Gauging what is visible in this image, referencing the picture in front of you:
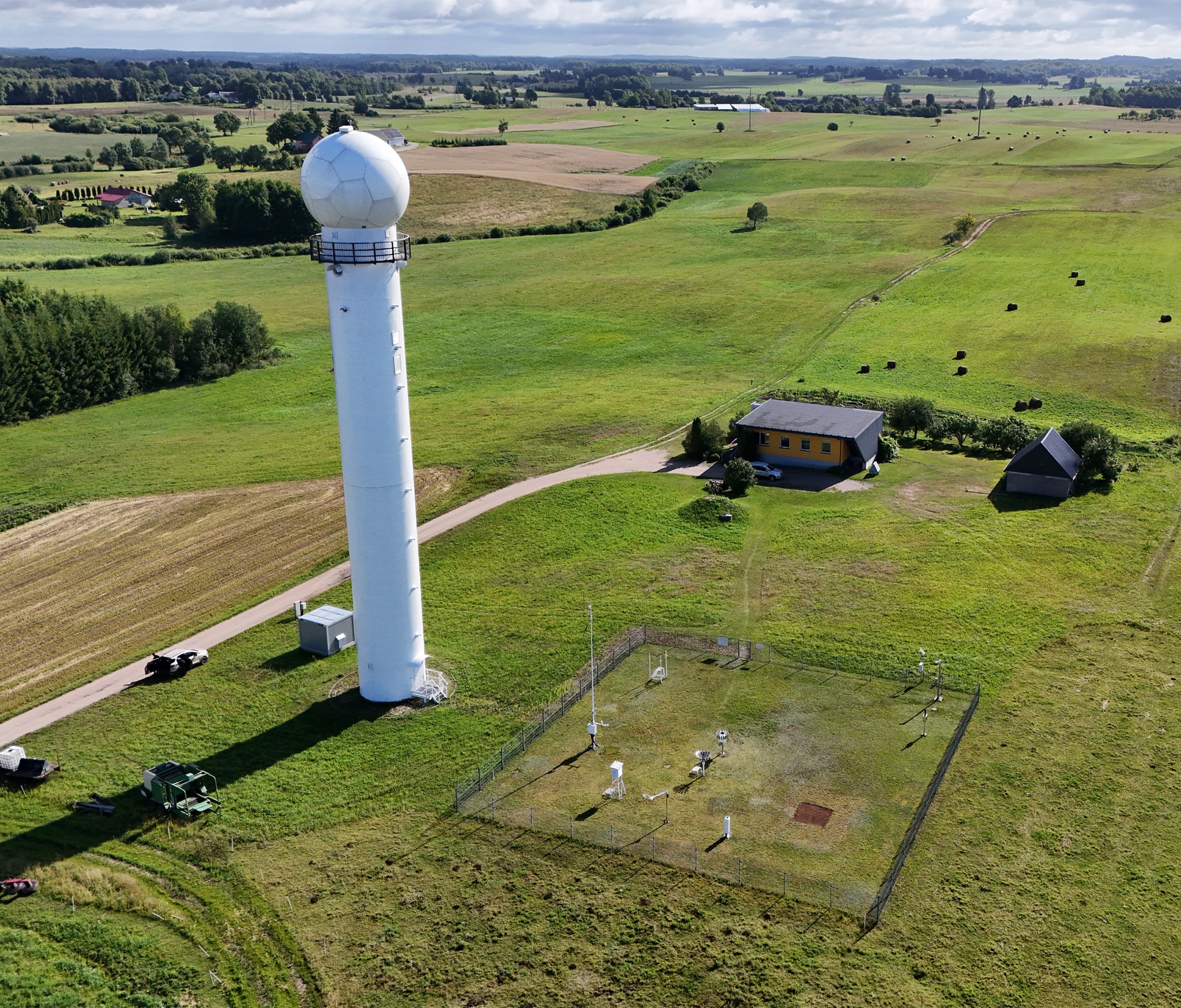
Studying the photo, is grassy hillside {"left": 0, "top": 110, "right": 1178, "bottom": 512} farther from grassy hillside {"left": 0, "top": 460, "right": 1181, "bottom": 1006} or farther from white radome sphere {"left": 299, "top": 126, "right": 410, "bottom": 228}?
white radome sphere {"left": 299, "top": 126, "right": 410, "bottom": 228}

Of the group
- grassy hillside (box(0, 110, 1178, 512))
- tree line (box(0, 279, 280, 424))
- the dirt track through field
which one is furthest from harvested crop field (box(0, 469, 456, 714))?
tree line (box(0, 279, 280, 424))

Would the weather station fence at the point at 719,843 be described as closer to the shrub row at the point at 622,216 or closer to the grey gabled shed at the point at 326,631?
the grey gabled shed at the point at 326,631

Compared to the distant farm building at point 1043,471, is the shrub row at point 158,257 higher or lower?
higher

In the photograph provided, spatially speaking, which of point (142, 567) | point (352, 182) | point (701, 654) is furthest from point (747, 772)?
point (142, 567)

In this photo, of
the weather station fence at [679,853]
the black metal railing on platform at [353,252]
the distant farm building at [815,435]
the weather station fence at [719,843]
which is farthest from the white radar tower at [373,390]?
the distant farm building at [815,435]

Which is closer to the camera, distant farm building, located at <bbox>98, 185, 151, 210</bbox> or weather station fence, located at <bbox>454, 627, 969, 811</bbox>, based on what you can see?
weather station fence, located at <bbox>454, 627, 969, 811</bbox>

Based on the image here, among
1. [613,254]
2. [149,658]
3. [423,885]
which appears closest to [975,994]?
[423,885]

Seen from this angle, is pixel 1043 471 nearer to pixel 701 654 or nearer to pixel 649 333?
pixel 701 654
